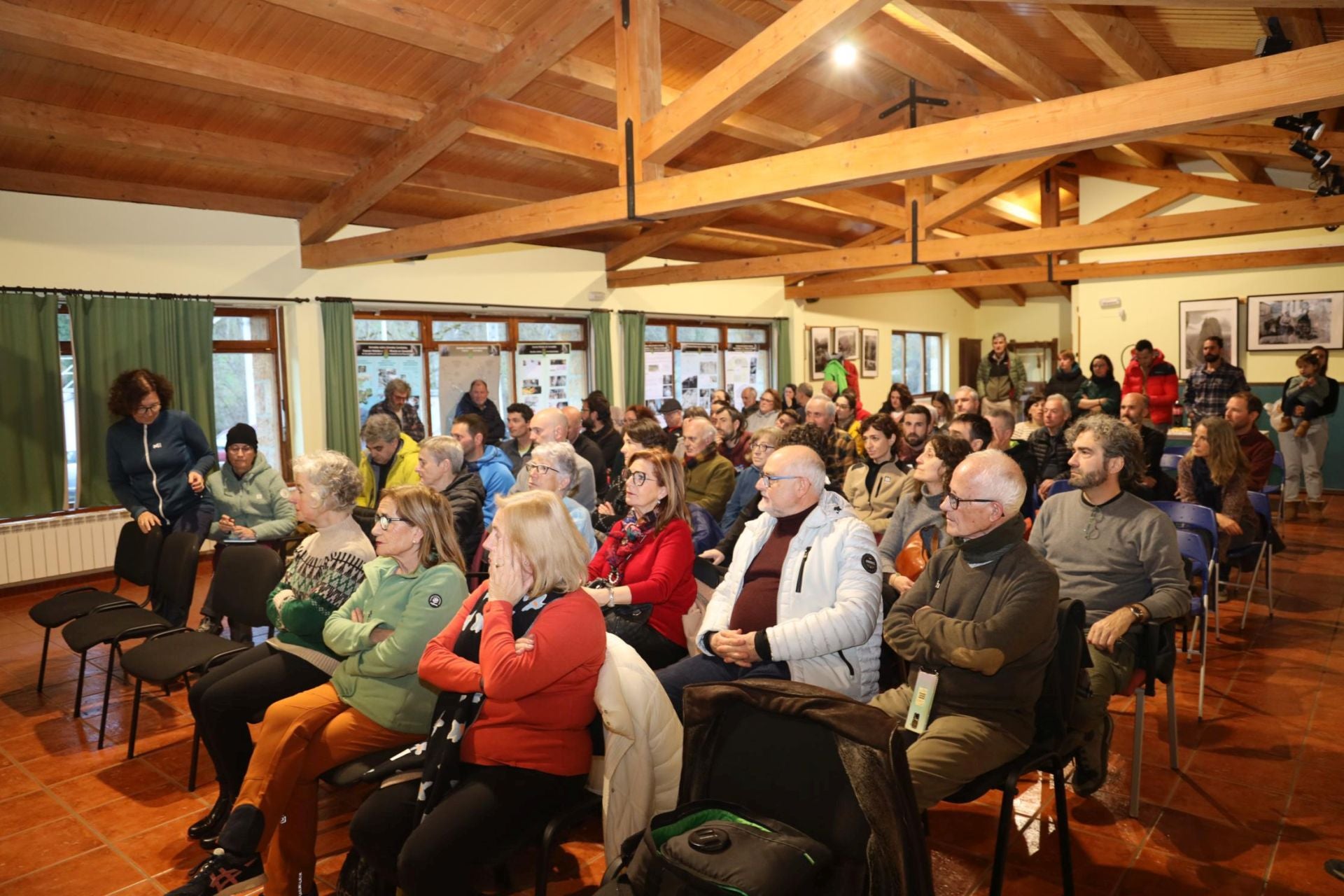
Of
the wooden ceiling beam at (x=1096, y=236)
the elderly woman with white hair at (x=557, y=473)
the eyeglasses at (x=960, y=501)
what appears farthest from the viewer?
the wooden ceiling beam at (x=1096, y=236)

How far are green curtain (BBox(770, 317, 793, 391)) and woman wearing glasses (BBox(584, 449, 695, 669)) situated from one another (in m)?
9.94

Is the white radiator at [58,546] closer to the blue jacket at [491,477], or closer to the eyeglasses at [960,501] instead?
the blue jacket at [491,477]

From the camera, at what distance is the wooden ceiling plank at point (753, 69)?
13.3ft

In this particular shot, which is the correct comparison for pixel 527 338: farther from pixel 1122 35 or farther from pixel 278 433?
pixel 1122 35

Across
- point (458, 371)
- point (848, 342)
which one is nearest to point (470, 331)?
point (458, 371)

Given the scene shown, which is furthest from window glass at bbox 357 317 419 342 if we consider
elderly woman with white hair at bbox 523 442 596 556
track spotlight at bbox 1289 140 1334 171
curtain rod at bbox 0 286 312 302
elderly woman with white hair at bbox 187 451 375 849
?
track spotlight at bbox 1289 140 1334 171

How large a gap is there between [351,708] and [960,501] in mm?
1894

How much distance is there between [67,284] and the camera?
6230 millimetres

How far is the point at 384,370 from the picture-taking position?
8.48 metres

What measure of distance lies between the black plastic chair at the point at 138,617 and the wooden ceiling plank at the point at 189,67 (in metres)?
2.74

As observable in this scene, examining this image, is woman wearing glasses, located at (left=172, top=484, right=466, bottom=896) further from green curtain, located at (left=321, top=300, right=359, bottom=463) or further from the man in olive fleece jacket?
green curtain, located at (left=321, top=300, right=359, bottom=463)

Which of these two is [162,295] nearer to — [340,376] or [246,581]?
[340,376]

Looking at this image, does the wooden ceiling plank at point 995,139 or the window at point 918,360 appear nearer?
the wooden ceiling plank at point 995,139

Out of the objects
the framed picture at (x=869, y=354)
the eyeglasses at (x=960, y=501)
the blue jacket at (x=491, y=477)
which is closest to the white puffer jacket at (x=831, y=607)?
the eyeglasses at (x=960, y=501)
